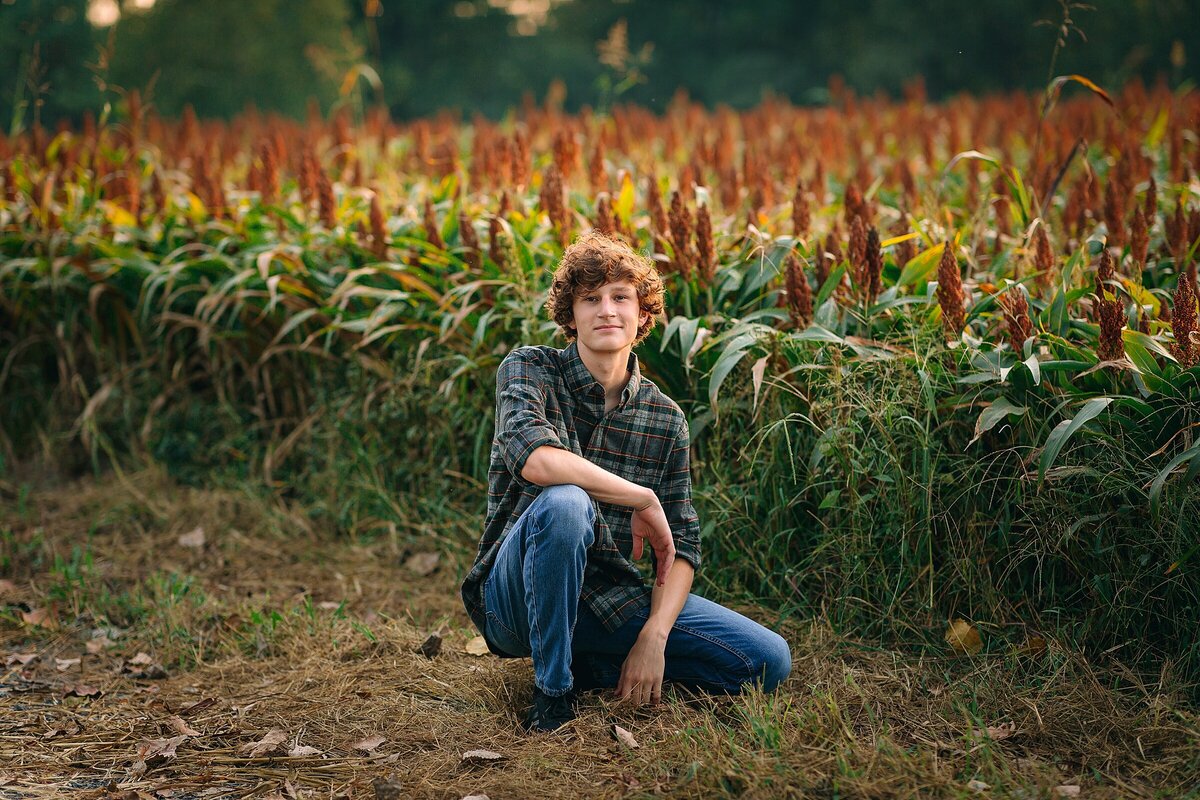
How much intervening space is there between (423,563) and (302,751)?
1369 millimetres

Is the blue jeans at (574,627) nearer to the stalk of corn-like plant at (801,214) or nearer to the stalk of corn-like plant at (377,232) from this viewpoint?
the stalk of corn-like plant at (801,214)

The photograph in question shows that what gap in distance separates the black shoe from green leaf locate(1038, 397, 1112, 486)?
1323 mm

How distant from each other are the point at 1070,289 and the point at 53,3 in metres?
15.3

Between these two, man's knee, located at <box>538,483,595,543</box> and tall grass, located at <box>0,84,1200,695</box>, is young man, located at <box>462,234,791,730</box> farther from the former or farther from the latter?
tall grass, located at <box>0,84,1200,695</box>

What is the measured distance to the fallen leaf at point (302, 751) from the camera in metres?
2.56

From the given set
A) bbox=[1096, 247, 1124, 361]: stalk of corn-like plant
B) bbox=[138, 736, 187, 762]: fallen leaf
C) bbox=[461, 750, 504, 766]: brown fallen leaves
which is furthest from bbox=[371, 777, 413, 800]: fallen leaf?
bbox=[1096, 247, 1124, 361]: stalk of corn-like plant

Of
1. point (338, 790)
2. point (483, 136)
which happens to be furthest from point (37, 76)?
point (338, 790)

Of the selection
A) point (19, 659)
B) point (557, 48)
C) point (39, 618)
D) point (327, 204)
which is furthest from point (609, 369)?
point (557, 48)

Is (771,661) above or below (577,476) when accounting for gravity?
below

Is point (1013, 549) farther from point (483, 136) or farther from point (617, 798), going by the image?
point (483, 136)

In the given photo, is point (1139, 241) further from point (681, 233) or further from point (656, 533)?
point (656, 533)

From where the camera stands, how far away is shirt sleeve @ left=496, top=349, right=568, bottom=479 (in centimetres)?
245

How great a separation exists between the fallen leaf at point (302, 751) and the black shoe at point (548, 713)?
0.52m

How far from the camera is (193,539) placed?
423cm
